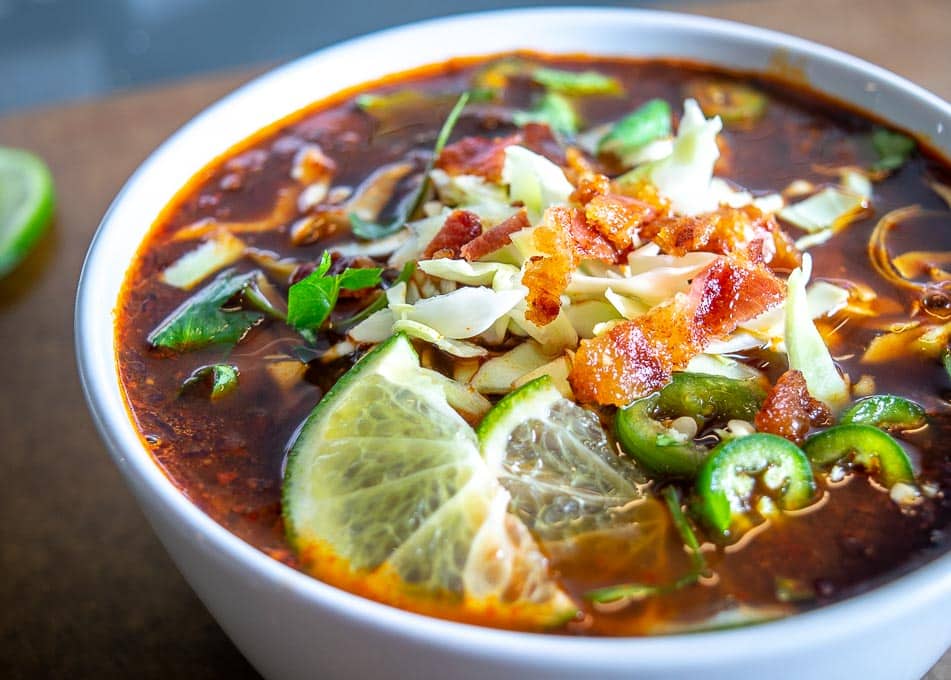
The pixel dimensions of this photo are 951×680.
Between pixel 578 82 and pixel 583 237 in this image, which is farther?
pixel 578 82

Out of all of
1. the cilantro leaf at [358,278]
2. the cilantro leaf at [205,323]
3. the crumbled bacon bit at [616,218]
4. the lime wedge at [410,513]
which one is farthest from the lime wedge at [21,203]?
the crumbled bacon bit at [616,218]

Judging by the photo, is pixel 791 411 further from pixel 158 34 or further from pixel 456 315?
pixel 158 34

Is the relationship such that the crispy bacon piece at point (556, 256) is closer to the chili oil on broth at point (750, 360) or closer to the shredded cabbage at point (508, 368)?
the shredded cabbage at point (508, 368)

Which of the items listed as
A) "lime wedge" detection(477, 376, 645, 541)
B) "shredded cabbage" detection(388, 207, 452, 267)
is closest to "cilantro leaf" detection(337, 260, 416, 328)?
"shredded cabbage" detection(388, 207, 452, 267)

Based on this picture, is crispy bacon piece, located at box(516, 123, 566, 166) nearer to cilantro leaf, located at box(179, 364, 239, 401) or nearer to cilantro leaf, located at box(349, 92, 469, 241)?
cilantro leaf, located at box(349, 92, 469, 241)

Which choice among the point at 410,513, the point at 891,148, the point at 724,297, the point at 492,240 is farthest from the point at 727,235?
the point at 410,513
